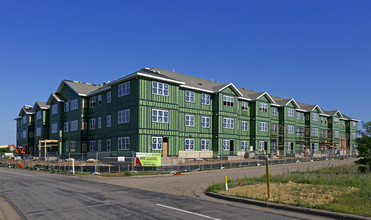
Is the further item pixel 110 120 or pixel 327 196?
pixel 110 120

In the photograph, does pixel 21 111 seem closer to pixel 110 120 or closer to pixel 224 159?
pixel 110 120

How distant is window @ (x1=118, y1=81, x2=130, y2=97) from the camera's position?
37531mm

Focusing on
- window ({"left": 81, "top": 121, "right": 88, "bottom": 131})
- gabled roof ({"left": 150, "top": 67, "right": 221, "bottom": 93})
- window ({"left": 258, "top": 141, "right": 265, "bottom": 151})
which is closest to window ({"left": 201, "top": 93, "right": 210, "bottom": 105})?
gabled roof ({"left": 150, "top": 67, "right": 221, "bottom": 93})

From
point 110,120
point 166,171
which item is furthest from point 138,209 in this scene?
point 110,120

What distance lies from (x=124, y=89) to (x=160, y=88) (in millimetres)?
4428

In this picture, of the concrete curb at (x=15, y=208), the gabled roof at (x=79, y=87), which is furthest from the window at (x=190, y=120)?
the concrete curb at (x=15, y=208)

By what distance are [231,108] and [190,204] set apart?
34.4 m

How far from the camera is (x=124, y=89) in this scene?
38125mm

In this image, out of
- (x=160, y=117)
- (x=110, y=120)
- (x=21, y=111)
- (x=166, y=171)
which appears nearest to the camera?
(x=166, y=171)

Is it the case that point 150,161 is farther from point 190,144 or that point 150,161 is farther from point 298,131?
point 298,131

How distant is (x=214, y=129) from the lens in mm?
44312

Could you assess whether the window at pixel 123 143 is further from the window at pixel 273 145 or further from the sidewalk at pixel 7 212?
the window at pixel 273 145

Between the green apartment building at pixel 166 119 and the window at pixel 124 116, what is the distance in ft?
0.39

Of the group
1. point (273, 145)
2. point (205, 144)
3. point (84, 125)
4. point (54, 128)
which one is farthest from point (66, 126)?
point (273, 145)
